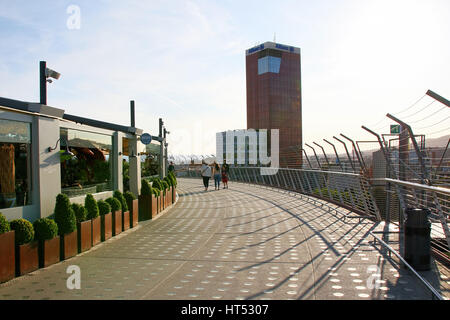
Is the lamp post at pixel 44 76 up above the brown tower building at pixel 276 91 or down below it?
below

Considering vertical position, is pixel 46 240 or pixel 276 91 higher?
pixel 276 91

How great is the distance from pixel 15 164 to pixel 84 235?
5.41 ft

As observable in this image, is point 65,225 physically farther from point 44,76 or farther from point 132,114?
point 132,114

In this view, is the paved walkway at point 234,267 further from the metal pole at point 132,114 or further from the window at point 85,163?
the metal pole at point 132,114

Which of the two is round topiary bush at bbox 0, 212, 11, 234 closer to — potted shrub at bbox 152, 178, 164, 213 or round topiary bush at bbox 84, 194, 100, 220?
round topiary bush at bbox 84, 194, 100, 220

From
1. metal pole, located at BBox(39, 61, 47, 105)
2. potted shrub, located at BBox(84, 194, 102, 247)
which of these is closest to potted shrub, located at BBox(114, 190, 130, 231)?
potted shrub, located at BBox(84, 194, 102, 247)

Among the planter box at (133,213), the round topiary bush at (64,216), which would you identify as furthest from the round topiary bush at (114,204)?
the round topiary bush at (64,216)

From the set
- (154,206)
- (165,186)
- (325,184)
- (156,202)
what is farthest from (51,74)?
(325,184)

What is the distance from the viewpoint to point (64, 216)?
6.32 metres

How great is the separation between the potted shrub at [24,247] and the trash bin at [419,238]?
5.29 m

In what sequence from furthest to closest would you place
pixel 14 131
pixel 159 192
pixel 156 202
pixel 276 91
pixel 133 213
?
pixel 276 91
pixel 159 192
pixel 156 202
pixel 133 213
pixel 14 131

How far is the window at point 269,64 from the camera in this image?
134000 mm

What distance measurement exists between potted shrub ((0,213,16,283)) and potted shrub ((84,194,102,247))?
203cm

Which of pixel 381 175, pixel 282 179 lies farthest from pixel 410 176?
pixel 282 179
